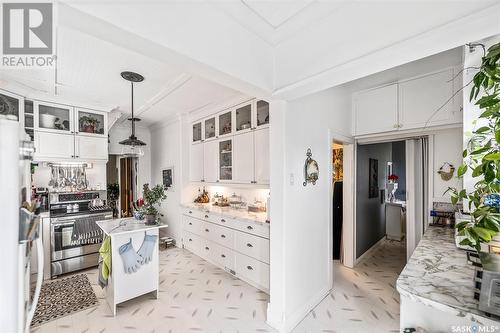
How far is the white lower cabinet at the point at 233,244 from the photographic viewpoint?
9.27 ft

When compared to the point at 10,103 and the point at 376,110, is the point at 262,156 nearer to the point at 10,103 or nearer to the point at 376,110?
the point at 376,110

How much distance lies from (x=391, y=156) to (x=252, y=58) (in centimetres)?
495

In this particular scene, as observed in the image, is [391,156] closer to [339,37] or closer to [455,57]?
Answer: [455,57]

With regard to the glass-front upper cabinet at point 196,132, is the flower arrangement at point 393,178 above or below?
below

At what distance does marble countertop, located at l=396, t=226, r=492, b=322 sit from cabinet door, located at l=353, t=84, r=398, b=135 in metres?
1.69

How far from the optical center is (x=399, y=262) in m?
3.78

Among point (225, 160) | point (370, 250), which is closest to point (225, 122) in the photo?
point (225, 160)

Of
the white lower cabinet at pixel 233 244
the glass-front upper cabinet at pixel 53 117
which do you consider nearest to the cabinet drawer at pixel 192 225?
the white lower cabinet at pixel 233 244

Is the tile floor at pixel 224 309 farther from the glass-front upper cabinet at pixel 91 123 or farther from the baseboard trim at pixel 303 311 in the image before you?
the glass-front upper cabinet at pixel 91 123

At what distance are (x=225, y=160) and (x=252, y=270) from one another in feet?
5.64

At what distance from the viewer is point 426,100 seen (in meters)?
2.73

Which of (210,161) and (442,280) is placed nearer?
(442,280)

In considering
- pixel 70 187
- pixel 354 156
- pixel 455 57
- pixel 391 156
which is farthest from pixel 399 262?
pixel 70 187

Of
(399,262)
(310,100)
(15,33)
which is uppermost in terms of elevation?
(15,33)
